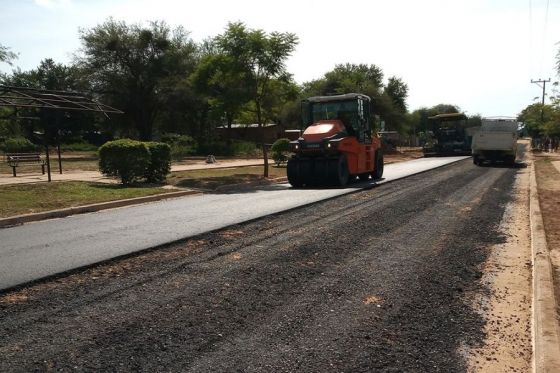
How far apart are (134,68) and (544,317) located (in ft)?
Answer: 149

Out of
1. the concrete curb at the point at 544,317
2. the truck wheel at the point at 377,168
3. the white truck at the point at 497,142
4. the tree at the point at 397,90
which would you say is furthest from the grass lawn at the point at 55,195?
the tree at the point at 397,90

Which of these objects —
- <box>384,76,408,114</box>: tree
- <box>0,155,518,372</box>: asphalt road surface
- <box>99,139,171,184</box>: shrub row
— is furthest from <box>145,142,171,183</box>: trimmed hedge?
<box>384,76,408,114</box>: tree

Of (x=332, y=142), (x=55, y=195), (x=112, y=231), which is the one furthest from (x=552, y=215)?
(x=55, y=195)

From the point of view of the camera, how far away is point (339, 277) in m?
5.71

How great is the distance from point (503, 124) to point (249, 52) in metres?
17.0

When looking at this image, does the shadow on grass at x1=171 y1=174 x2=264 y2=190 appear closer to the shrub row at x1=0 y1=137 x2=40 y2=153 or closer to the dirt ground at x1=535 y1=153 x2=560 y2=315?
the dirt ground at x1=535 y1=153 x2=560 y2=315

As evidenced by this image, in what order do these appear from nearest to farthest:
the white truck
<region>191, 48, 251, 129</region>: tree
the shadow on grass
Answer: the shadow on grass
<region>191, 48, 251, 129</region>: tree
the white truck

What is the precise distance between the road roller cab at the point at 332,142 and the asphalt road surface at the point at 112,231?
3.24 metres

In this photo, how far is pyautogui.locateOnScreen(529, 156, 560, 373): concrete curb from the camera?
3523 mm

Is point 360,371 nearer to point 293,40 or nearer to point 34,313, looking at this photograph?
point 34,313

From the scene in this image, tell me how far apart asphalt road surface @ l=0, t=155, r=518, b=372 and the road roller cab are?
30.0 feet

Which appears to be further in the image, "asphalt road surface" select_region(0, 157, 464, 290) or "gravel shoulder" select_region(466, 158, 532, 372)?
"asphalt road surface" select_region(0, 157, 464, 290)

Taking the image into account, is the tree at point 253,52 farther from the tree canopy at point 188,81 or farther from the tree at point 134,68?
the tree at point 134,68

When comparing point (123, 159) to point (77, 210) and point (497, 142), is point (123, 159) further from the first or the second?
point (497, 142)
